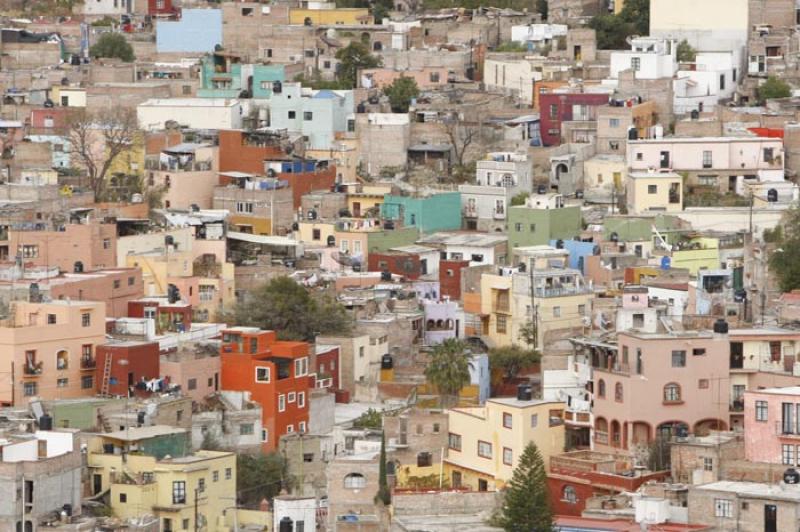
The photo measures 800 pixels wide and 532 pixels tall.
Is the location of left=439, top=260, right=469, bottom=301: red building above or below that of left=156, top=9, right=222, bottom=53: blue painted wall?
below

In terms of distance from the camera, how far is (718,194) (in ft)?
240

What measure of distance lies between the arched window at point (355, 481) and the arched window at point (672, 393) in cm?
450

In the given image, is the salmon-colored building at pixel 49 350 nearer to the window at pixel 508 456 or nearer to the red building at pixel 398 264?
the window at pixel 508 456

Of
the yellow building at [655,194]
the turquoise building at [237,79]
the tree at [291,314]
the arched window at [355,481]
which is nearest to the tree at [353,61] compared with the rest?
the turquoise building at [237,79]

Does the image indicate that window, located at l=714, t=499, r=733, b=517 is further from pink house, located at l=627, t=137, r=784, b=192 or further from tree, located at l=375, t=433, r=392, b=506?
pink house, located at l=627, t=137, r=784, b=192

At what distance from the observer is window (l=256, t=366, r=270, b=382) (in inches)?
2270

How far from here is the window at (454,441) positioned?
53.3m

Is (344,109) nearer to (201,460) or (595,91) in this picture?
(595,91)

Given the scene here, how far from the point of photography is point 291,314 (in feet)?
204

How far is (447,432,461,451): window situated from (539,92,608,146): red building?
24810 mm

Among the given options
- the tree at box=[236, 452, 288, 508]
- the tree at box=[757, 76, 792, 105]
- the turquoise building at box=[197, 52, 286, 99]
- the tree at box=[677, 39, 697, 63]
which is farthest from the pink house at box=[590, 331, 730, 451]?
the tree at box=[677, 39, 697, 63]

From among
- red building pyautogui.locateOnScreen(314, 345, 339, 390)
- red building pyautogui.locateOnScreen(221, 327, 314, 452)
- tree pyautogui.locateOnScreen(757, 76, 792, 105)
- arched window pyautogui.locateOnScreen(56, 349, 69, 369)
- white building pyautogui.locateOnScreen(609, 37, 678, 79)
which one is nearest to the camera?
red building pyautogui.locateOnScreen(221, 327, 314, 452)

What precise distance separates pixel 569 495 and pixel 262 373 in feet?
26.8

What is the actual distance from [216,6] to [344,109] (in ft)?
42.1
